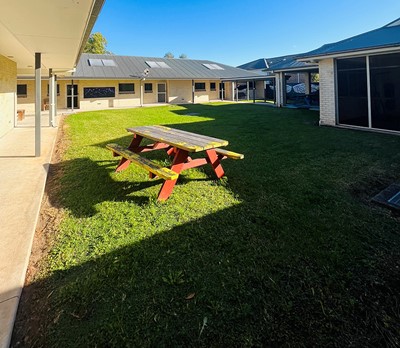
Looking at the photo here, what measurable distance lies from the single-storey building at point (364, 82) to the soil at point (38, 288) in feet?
31.1

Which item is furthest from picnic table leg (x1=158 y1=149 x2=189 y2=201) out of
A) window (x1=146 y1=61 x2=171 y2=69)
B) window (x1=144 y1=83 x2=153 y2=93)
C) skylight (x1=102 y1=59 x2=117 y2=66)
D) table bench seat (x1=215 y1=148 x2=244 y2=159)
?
window (x1=146 y1=61 x2=171 y2=69)

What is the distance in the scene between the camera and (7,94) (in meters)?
10.8

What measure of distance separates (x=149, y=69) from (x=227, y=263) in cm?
2509

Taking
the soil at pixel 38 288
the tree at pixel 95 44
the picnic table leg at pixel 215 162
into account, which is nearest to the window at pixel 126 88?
the soil at pixel 38 288

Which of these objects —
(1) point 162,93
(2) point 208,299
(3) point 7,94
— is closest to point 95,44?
(1) point 162,93

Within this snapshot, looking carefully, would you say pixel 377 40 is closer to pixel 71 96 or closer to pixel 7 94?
pixel 7 94

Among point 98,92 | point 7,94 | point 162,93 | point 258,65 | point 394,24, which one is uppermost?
point 258,65

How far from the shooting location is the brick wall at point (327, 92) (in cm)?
996

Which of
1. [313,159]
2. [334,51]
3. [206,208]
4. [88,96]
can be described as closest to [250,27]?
[88,96]

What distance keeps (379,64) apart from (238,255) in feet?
29.4

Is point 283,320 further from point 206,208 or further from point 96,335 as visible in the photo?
point 206,208

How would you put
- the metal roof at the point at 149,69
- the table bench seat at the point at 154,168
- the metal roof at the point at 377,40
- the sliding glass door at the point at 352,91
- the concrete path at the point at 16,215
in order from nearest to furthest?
the concrete path at the point at 16,215 < the table bench seat at the point at 154,168 < the metal roof at the point at 377,40 < the sliding glass door at the point at 352,91 < the metal roof at the point at 149,69

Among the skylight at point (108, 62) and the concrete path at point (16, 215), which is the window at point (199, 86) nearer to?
the skylight at point (108, 62)

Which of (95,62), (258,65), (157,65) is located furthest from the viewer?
(258,65)
